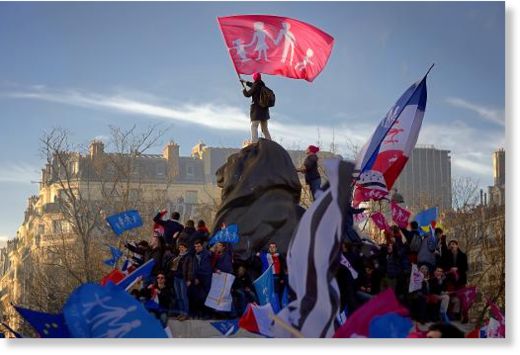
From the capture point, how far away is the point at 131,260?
1028 inches

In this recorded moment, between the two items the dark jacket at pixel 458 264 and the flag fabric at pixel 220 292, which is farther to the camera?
the dark jacket at pixel 458 264

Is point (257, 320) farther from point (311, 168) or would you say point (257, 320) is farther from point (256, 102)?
point (256, 102)

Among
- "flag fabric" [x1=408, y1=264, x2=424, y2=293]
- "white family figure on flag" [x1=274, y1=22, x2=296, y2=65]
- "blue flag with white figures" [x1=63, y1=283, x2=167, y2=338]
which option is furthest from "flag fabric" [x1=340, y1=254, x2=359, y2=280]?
"white family figure on flag" [x1=274, y1=22, x2=296, y2=65]

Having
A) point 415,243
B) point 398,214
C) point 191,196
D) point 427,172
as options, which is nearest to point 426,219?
point 398,214

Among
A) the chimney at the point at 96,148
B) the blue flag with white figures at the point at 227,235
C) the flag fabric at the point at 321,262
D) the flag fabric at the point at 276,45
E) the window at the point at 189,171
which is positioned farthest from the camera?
the window at the point at 189,171

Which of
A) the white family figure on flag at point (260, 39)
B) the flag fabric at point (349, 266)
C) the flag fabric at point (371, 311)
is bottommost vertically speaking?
the flag fabric at point (371, 311)

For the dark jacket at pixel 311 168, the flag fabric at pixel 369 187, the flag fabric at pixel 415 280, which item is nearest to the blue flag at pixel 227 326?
the flag fabric at pixel 415 280

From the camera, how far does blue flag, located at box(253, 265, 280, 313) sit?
74.0 feet

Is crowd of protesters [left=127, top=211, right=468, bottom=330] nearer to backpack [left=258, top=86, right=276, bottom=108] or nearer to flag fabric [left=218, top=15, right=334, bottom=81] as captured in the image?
backpack [left=258, top=86, right=276, bottom=108]

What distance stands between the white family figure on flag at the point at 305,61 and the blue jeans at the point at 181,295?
6980 mm

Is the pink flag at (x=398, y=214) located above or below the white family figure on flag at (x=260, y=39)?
below

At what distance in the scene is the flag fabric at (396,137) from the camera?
92.6ft

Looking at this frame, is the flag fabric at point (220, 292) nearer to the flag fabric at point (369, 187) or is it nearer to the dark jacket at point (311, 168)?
the dark jacket at point (311, 168)
